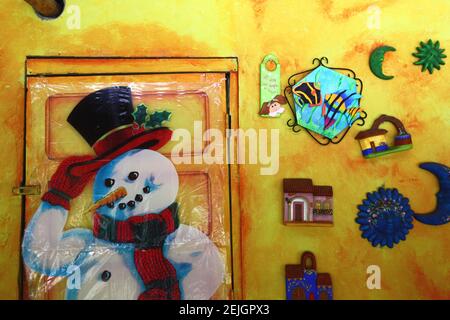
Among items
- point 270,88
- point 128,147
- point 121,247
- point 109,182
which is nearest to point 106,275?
point 121,247

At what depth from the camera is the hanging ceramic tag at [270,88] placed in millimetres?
1365

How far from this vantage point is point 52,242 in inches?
52.4

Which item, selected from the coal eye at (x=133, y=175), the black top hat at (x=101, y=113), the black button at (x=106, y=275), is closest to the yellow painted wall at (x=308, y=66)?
the black top hat at (x=101, y=113)

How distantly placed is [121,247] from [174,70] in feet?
2.24

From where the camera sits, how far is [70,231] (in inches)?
52.6

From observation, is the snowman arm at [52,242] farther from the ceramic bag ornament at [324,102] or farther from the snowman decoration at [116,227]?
the ceramic bag ornament at [324,102]

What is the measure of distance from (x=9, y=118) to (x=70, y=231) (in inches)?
18.6

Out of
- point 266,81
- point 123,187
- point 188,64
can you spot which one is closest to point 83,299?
point 123,187

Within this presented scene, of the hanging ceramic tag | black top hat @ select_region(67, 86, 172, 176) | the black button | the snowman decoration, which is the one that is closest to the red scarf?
the snowman decoration

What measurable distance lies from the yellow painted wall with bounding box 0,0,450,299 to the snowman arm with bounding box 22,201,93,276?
0.59 metres

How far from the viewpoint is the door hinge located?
1.32 metres

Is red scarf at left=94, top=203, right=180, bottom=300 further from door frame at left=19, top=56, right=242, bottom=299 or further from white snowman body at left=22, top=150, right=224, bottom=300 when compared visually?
door frame at left=19, top=56, right=242, bottom=299

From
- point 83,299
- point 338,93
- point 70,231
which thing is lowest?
point 83,299

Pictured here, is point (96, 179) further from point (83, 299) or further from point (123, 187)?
point (83, 299)
